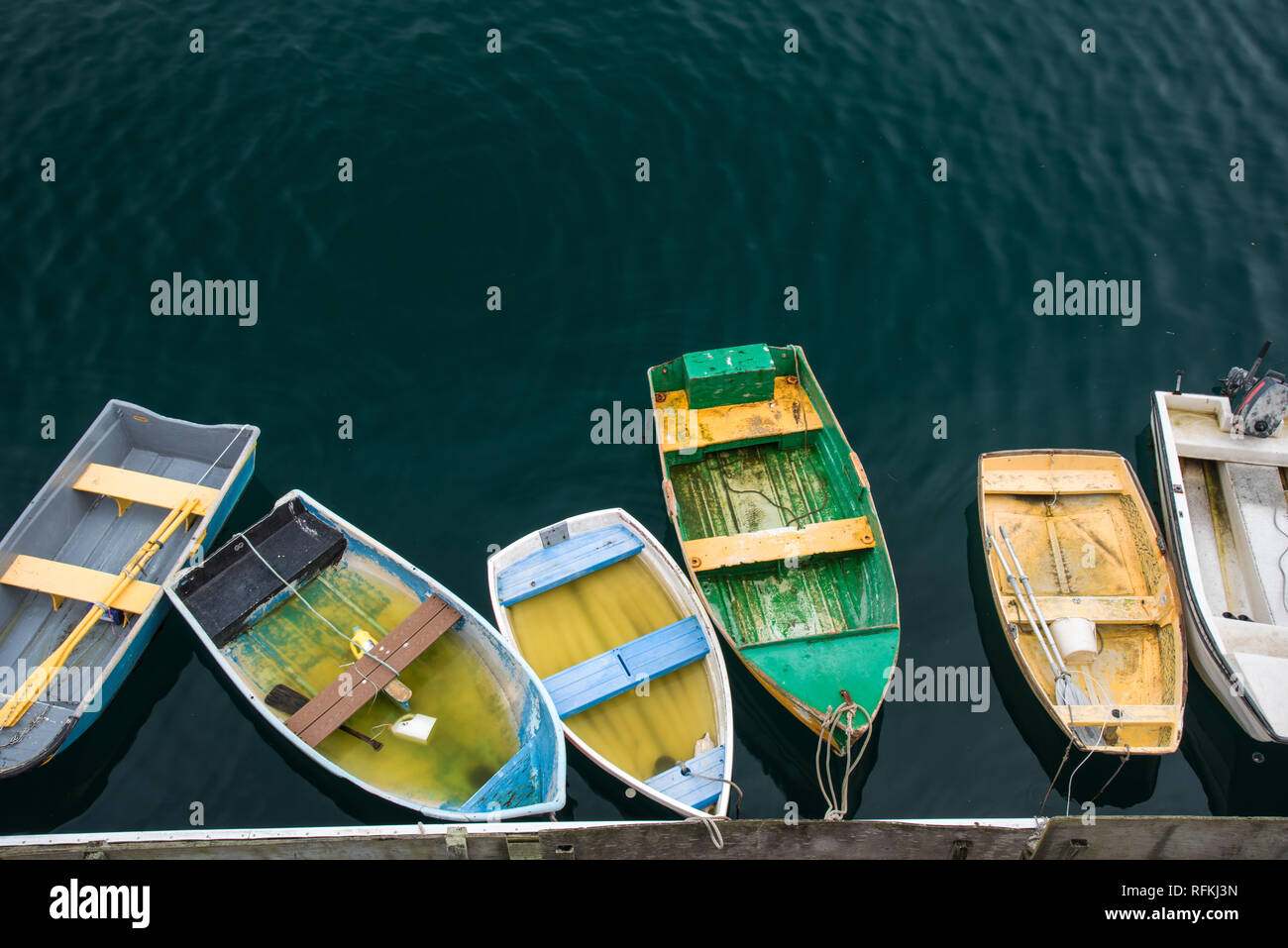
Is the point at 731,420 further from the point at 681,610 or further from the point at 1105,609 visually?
the point at 1105,609

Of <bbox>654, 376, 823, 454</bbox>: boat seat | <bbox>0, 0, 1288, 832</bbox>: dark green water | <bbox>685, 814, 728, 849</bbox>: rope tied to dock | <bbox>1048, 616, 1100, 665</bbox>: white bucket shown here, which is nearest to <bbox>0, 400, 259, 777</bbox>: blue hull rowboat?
<bbox>0, 0, 1288, 832</bbox>: dark green water

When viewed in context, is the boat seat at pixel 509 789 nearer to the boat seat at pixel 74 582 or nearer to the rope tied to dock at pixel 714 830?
the rope tied to dock at pixel 714 830

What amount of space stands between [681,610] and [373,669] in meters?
4.57

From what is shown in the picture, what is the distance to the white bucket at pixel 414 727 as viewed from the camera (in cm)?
1291

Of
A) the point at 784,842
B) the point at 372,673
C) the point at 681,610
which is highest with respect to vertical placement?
the point at 681,610

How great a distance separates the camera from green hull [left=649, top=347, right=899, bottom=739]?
13258 mm

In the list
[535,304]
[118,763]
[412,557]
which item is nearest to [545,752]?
[412,557]

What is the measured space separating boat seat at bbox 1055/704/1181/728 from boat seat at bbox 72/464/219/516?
1337 cm

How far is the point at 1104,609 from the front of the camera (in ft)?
46.4

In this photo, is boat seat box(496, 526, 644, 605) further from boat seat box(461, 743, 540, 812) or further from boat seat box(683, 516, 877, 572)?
boat seat box(461, 743, 540, 812)

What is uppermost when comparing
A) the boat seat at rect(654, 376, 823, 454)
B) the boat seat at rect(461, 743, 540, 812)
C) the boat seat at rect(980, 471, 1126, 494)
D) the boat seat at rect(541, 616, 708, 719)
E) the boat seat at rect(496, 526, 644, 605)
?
the boat seat at rect(654, 376, 823, 454)

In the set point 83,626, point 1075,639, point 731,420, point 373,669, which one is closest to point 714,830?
point 373,669

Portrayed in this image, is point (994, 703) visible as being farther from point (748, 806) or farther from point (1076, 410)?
point (1076, 410)
